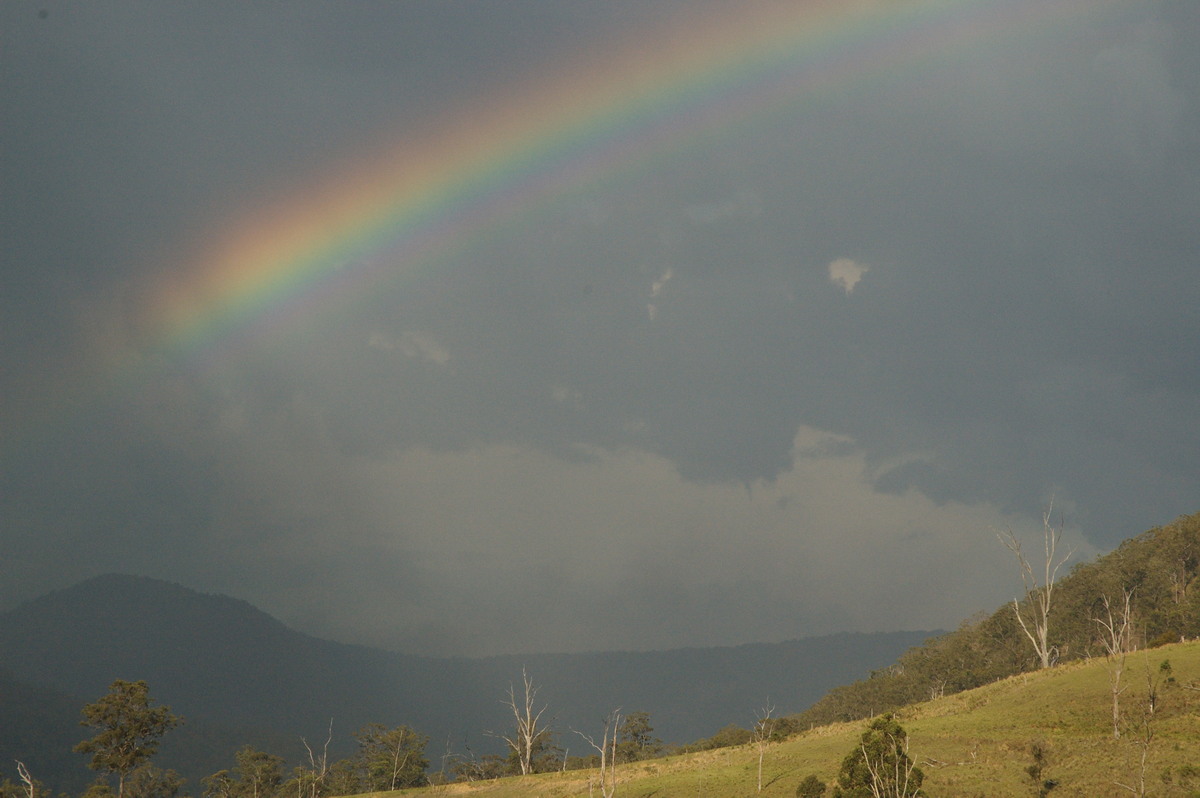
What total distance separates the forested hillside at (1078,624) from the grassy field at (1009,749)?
55919 millimetres

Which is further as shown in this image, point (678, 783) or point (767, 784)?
point (678, 783)

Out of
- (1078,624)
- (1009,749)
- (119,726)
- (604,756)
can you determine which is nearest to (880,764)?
(1009,749)

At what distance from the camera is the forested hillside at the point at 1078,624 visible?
139000 mm

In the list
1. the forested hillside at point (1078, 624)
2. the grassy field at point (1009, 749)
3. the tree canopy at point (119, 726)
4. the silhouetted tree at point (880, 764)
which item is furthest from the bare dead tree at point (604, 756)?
the forested hillside at point (1078, 624)

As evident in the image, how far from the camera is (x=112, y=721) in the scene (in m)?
92.4

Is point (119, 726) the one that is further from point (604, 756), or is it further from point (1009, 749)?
point (1009, 749)

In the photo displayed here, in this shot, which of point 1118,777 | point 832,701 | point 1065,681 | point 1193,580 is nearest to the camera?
point 1118,777

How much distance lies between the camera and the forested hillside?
139000 millimetres

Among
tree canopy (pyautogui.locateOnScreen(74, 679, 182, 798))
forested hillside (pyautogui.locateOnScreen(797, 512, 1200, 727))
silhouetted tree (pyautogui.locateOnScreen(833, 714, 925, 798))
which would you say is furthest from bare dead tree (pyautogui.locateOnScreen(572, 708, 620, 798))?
forested hillside (pyautogui.locateOnScreen(797, 512, 1200, 727))

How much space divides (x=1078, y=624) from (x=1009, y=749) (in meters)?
109

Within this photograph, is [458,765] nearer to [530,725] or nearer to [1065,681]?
[530,725]

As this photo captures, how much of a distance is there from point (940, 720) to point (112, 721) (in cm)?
8330

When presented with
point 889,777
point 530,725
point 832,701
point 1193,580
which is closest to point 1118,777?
point 889,777

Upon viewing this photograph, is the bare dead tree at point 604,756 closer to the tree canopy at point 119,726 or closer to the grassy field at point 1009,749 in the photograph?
the grassy field at point 1009,749
